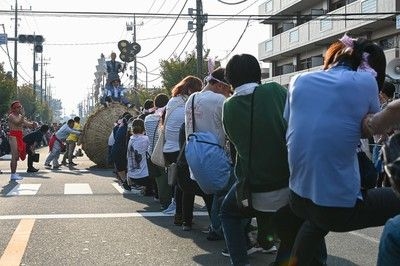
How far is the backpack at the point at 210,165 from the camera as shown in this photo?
4.65 metres

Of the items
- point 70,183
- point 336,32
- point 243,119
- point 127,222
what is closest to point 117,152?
point 70,183

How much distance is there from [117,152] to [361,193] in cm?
823

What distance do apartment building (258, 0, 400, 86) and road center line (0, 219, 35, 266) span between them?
54.6 ft

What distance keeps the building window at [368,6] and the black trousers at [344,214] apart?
26334 millimetres

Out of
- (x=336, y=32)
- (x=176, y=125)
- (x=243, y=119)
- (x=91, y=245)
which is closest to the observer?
(x=243, y=119)

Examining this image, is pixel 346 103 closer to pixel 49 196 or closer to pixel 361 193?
pixel 361 193

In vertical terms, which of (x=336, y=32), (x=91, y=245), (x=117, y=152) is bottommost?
(x=91, y=245)

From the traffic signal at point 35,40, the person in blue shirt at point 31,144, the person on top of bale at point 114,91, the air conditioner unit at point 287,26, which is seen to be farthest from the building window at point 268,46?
the person in blue shirt at point 31,144

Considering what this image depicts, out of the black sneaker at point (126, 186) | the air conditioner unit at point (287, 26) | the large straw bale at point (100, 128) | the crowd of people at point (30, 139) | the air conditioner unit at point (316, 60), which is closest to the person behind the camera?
the black sneaker at point (126, 186)

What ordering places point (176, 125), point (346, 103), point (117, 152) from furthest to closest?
point (117, 152), point (176, 125), point (346, 103)

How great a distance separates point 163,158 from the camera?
6.84 m

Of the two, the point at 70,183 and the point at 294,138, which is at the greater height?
the point at 294,138

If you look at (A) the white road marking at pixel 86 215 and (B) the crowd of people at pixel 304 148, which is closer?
(B) the crowd of people at pixel 304 148

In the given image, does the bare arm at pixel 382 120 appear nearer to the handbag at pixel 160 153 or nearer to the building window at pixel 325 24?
the handbag at pixel 160 153
